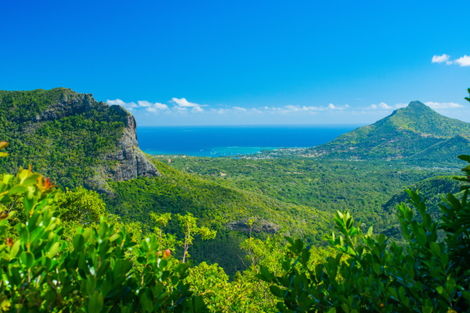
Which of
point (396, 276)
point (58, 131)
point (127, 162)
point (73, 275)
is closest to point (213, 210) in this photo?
point (127, 162)

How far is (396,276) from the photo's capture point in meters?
1.95

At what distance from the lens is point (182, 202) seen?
62.0 m

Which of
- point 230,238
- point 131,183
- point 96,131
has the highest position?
point 96,131

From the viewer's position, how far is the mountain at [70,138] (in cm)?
6059

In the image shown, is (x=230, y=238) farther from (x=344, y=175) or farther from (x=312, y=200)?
(x=344, y=175)

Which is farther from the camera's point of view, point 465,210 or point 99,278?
point 465,210

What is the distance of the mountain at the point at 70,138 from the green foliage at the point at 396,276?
204 ft

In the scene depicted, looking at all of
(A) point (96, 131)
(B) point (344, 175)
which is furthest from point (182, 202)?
(B) point (344, 175)

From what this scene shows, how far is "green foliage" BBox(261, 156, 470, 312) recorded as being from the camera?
177cm

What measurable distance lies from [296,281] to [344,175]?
160m

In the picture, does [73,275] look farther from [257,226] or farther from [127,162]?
[127,162]

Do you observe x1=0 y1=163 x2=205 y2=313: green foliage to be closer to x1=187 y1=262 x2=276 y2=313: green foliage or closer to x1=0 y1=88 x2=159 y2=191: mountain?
x1=187 y1=262 x2=276 y2=313: green foliage

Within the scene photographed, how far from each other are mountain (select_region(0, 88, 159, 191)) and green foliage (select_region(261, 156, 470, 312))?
2452 inches

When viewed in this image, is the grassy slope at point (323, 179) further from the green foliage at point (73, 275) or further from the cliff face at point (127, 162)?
the green foliage at point (73, 275)
